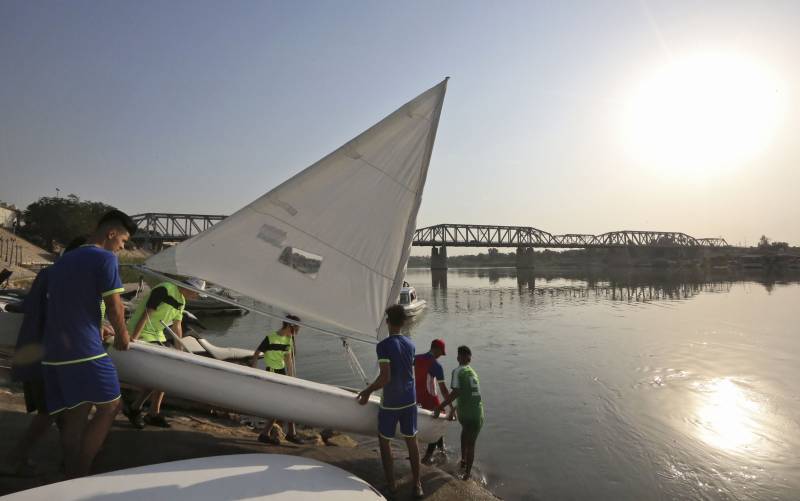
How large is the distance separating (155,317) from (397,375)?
3.58 meters

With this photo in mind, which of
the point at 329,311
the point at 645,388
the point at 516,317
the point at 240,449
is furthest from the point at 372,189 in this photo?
the point at 516,317

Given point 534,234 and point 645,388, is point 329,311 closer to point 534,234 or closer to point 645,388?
point 645,388

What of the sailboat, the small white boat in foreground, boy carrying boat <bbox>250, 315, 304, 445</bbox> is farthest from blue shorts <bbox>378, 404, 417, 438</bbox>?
the small white boat in foreground

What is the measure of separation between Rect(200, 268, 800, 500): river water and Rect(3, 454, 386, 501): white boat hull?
365 centimetres

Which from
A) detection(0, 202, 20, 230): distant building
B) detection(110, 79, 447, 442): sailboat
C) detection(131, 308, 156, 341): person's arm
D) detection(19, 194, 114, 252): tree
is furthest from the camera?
detection(0, 202, 20, 230): distant building

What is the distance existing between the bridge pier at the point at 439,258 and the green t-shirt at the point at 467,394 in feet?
399

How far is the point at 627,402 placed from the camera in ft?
36.6

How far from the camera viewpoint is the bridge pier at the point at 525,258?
456ft

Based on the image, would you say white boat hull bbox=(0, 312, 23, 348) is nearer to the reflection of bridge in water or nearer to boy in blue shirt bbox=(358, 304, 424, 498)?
boy in blue shirt bbox=(358, 304, 424, 498)

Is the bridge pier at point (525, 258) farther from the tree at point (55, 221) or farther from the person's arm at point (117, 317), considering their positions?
the person's arm at point (117, 317)

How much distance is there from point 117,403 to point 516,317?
28648 millimetres

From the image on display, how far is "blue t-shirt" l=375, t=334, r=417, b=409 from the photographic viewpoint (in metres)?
4.66

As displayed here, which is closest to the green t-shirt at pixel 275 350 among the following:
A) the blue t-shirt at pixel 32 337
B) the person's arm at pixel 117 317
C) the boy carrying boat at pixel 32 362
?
the person's arm at pixel 117 317

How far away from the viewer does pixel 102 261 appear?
137 inches
